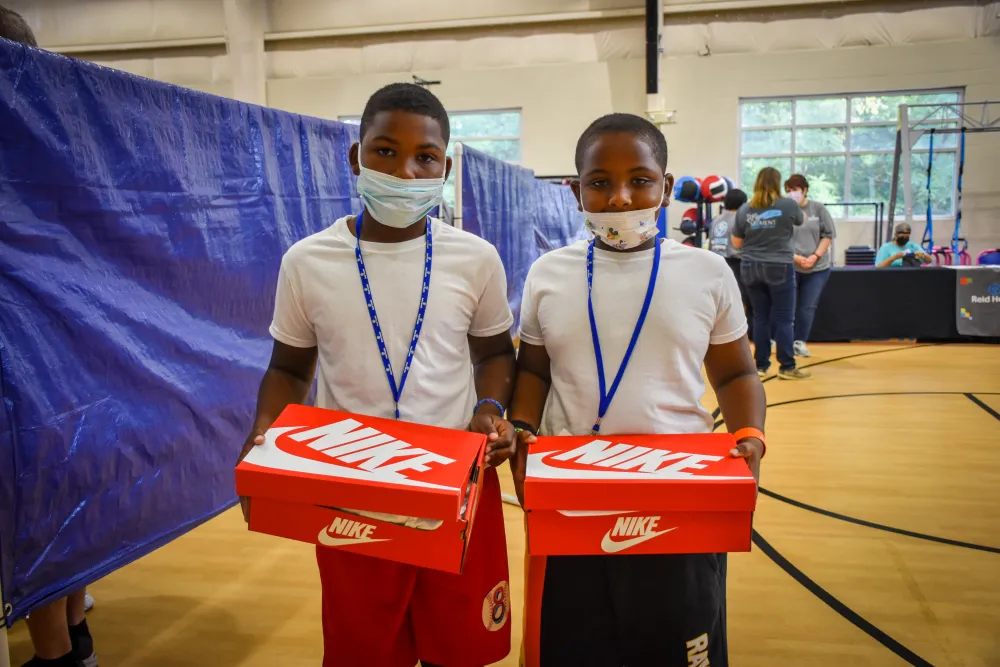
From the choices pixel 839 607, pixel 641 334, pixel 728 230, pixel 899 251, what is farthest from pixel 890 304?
pixel 641 334

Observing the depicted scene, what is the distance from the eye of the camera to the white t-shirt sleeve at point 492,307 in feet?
3.97

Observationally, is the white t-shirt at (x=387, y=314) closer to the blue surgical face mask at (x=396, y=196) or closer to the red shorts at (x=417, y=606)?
the blue surgical face mask at (x=396, y=196)

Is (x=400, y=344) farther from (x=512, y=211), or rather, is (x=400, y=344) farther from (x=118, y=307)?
(x=512, y=211)

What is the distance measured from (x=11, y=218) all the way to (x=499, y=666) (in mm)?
1507

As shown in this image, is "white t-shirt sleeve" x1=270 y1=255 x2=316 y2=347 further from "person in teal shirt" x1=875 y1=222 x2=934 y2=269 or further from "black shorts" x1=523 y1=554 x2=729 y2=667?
"person in teal shirt" x1=875 y1=222 x2=934 y2=269

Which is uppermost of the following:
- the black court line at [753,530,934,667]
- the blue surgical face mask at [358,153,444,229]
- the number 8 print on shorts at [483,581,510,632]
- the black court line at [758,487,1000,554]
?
the blue surgical face mask at [358,153,444,229]

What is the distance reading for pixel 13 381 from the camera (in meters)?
1.40

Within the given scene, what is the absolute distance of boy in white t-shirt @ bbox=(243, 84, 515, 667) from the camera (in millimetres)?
1150

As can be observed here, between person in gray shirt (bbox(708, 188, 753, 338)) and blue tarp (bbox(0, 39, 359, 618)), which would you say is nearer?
blue tarp (bbox(0, 39, 359, 618))

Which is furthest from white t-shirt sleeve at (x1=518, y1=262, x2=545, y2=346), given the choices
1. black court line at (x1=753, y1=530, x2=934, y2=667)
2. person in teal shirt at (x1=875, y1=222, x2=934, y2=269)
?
person in teal shirt at (x1=875, y1=222, x2=934, y2=269)

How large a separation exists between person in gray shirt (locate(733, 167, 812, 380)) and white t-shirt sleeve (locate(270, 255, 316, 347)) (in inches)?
168

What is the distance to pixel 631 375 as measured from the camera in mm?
1109

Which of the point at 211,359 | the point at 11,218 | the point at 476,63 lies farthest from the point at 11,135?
the point at 476,63

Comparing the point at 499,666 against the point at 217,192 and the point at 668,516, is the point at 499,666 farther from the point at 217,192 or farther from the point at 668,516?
the point at 217,192
